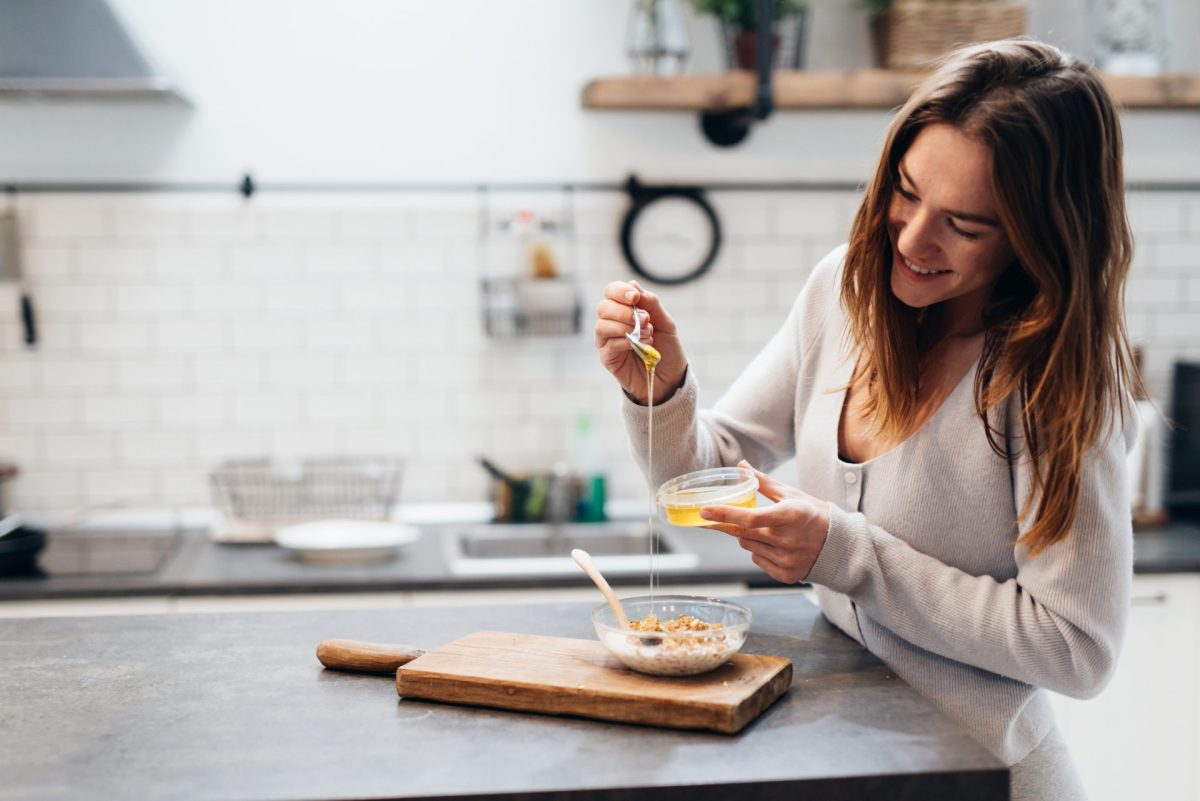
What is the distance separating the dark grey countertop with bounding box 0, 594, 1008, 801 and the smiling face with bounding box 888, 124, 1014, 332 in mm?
486

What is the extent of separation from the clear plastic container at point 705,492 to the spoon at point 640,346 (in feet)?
0.60

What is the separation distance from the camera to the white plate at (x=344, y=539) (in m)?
2.62

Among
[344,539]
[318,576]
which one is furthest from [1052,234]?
[344,539]

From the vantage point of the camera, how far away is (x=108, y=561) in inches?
104

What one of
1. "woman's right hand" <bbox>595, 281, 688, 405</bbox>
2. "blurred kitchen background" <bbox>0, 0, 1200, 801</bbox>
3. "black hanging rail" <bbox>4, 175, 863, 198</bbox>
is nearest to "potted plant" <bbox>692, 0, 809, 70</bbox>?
"blurred kitchen background" <bbox>0, 0, 1200, 801</bbox>

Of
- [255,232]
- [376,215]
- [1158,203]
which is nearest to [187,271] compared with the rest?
[255,232]

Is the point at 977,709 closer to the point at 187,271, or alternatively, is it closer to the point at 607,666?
the point at 607,666

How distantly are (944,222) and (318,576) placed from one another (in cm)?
166

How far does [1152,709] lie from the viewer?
2648 millimetres

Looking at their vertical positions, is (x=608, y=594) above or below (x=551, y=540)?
above

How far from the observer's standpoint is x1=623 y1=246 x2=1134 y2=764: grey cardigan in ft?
4.23

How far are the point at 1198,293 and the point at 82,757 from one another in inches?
126

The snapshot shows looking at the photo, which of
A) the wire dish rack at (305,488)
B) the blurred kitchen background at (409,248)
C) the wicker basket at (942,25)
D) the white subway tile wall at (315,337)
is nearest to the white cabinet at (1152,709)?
the blurred kitchen background at (409,248)

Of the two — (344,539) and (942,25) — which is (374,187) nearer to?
(344,539)
